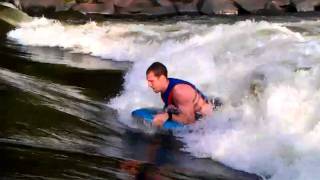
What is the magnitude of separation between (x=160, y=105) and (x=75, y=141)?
2764 millimetres


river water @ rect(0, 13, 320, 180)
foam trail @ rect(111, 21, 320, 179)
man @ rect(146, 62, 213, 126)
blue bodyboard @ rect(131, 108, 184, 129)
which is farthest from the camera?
blue bodyboard @ rect(131, 108, 184, 129)

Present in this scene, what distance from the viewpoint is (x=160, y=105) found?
9898 mm

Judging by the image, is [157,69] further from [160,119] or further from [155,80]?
[160,119]

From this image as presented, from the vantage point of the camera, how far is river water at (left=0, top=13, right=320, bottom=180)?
6.52 metres

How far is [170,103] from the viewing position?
821 centimetres

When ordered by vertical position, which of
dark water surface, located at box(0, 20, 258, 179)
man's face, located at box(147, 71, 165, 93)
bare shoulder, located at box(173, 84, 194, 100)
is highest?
man's face, located at box(147, 71, 165, 93)

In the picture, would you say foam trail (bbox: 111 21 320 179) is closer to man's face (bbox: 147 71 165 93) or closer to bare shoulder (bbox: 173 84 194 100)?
bare shoulder (bbox: 173 84 194 100)

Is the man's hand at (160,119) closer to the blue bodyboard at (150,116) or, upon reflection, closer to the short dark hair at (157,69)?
the blue bodyboard at (150,116)

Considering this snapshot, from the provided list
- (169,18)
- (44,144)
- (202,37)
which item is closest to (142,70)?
(202,37)

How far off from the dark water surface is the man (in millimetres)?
276

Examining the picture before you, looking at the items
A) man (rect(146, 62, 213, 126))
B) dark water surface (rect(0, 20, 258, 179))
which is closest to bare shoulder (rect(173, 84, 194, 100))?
man (rect(146, 62, 213, 126))

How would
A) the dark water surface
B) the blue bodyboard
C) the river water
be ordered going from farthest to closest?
the blue bodyboard
the river water
the dark water surface

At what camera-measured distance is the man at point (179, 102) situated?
8.06 metres

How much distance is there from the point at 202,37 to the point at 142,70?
3940 millimetres
